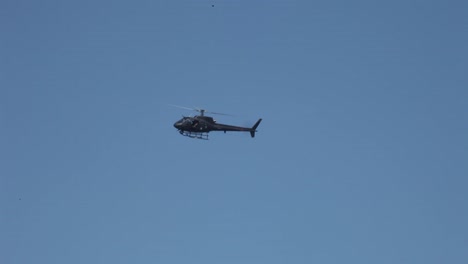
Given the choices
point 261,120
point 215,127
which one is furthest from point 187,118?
point 261,120

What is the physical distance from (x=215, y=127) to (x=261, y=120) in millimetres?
9115

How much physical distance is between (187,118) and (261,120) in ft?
44.5

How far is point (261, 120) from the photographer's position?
12738cm

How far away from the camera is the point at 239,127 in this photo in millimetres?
125562

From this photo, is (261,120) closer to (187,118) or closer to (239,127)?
(239,127)

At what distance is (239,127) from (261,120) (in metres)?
4.24

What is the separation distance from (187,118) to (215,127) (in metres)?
4.83

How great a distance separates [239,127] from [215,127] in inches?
198

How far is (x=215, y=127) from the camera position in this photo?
4815 inches

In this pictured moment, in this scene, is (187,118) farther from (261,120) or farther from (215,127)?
(261,120)

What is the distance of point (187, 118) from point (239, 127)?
9.60 m

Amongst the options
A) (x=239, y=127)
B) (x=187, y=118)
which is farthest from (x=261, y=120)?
(x=187, y=118)
